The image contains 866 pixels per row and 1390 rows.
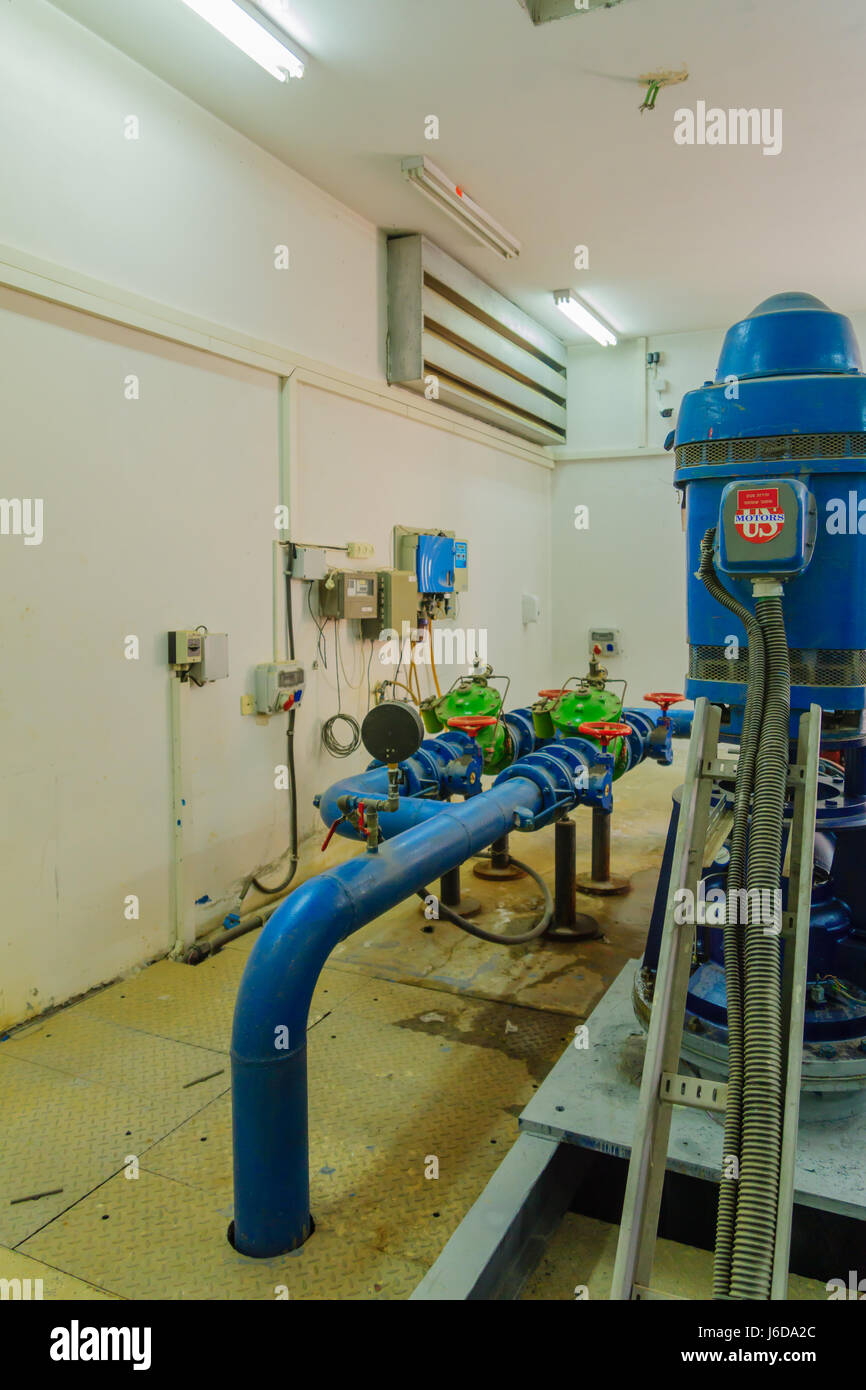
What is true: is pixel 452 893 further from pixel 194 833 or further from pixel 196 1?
pixel 196 1

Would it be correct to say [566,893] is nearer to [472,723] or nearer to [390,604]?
[472,723]

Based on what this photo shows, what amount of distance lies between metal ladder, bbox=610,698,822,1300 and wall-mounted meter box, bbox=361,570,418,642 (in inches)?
98.1

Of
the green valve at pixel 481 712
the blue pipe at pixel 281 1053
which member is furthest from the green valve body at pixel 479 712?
the blue pipe at pixel 281 1053

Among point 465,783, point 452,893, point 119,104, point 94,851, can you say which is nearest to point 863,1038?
point 465,783

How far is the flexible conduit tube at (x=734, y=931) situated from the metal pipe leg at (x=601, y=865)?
2036 millimetres

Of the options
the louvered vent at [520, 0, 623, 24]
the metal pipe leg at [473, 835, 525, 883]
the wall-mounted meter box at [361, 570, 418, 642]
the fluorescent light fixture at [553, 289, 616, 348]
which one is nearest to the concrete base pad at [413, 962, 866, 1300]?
the metal pipe leg at [473, 835, 525, 883]

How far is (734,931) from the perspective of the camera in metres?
1.34

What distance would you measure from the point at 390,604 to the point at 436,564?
546 millimetres

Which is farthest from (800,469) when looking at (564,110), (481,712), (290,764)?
(290,764)

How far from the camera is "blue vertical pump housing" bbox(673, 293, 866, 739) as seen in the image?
179 centimetres

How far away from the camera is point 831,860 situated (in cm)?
206

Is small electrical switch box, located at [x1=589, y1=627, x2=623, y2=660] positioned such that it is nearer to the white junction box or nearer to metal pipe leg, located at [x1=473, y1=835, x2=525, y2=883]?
the white junction box

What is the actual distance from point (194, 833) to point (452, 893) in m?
1.02

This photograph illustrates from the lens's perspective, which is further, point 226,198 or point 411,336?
point 411,336
